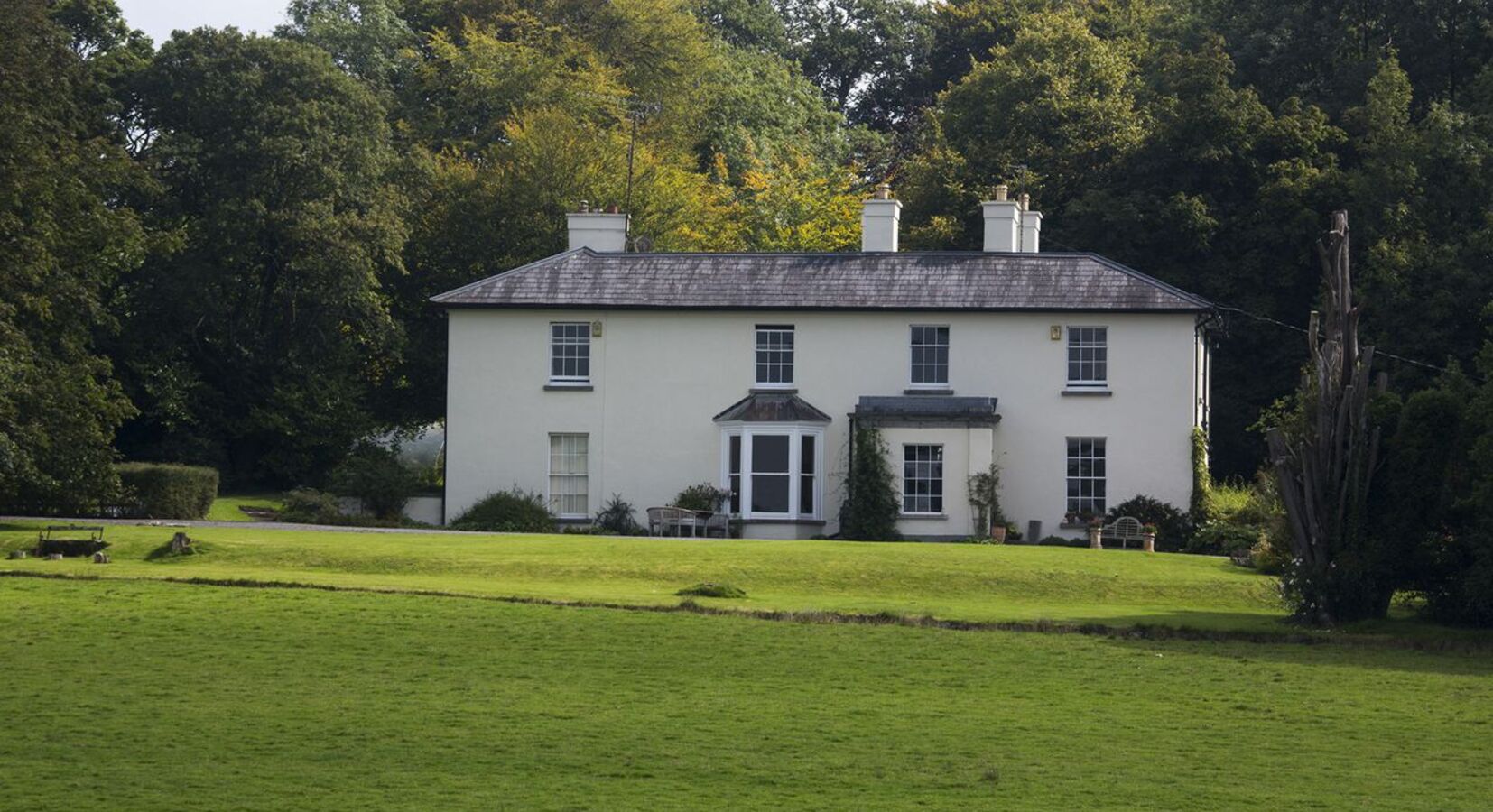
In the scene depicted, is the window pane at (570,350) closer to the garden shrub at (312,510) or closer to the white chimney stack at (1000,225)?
the garden shrub at (312,510)

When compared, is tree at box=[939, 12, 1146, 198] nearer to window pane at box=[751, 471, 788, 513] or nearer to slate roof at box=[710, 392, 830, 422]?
slate roof at box=[710, 392, 830, 422]

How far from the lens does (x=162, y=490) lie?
142ft

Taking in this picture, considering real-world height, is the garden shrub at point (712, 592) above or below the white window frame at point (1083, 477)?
below

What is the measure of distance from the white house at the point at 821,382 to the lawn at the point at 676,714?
1786 cm

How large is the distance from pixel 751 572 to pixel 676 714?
45.2 ft

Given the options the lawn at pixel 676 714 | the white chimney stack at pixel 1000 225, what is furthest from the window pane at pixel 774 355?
the lawn at pixel 676 714

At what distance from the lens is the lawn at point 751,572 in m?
30.3

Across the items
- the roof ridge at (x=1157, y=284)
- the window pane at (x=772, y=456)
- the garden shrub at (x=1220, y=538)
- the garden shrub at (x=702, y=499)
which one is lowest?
the garden shrub at (x=1220, y=538)

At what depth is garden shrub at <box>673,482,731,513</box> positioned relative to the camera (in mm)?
44969

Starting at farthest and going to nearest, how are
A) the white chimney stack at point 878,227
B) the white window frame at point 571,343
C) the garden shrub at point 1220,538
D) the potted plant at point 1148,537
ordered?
the white chimney stack at point 878,227 < the white window frame at point 571,343 < the potted plant at point 1148,537 < the garden shrub at point 1220,538

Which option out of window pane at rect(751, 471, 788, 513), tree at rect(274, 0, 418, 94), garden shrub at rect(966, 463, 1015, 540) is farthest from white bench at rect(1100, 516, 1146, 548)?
tree at rect(274, 0, 418, 94)

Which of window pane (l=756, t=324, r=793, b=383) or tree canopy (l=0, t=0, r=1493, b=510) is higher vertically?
tree canopy (l=0, t=0, r=1493, b=510)

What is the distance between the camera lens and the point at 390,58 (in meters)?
74.9

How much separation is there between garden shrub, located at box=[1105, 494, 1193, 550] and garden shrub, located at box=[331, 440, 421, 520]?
15817 mm
